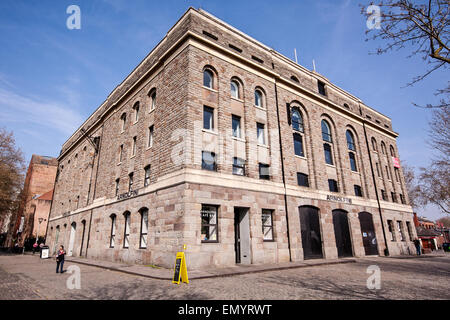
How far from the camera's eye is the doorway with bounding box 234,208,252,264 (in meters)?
14.8

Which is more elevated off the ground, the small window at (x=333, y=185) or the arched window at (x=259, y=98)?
the arched window at (x=259, y=98)

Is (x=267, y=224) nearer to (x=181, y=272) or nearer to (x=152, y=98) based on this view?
(x=181, y=272)

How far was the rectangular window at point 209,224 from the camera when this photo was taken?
13.5m

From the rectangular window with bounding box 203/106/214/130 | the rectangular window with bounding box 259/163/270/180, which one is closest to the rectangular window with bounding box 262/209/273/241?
the rectangular window with bounding box 259/163/270/180

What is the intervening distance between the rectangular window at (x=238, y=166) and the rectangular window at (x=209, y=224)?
3.03 m

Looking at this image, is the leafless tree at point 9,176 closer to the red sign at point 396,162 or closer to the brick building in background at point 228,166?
the brick building in background at point 228,166

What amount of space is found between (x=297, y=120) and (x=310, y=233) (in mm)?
9162

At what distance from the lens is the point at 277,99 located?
789 inches

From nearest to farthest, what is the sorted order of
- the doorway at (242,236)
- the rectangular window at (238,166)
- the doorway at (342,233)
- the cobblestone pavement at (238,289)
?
the cobblestone pavement at (238,289), the doorway at (242,236), the rectangular window at (238,166), the doorway at (342,233)

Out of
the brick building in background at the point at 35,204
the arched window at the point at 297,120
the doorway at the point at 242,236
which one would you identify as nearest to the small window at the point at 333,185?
the arched window at the point at 297,120

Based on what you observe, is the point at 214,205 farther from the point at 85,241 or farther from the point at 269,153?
the point at 85,241

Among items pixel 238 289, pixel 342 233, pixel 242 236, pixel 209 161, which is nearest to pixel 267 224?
pixel 242 236

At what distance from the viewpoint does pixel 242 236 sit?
15.3 m
